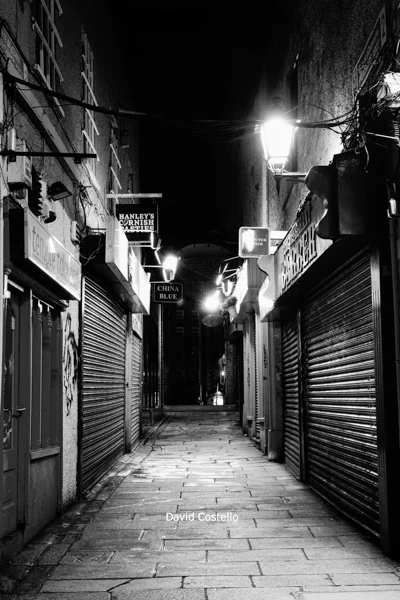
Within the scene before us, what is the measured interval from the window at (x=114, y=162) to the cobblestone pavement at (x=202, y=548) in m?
6.69

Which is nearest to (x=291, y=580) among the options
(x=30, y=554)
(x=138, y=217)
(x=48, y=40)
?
(x=30, y=554)

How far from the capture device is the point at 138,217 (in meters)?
13.2

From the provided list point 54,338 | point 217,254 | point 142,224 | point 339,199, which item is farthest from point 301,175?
point 217,254

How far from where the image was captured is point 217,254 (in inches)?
1432

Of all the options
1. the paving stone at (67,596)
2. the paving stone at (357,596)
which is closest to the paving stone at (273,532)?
the paving stone at (357,596)

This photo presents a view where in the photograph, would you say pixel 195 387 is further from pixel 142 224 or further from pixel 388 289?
pixel 388 289

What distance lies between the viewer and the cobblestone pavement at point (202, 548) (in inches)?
209

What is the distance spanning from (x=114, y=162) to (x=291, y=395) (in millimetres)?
6731

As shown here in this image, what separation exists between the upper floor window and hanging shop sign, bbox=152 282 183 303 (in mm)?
Result: 12001

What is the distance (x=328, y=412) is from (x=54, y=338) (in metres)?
4.04

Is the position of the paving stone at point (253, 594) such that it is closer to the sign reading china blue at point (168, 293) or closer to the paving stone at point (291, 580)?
the paving stone at point (291, 580)

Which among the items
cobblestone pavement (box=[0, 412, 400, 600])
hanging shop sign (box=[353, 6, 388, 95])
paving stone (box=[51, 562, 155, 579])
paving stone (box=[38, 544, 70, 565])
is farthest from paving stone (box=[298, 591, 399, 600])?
hanging shop sign (box=[353, 6, 388, 95])

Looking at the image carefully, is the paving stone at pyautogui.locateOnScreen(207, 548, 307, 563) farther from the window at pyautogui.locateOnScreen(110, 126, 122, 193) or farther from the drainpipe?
the window at pyautogui.locateOnScreen(110, 126, 122, 193)

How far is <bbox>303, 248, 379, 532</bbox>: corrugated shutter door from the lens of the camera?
279 inches
